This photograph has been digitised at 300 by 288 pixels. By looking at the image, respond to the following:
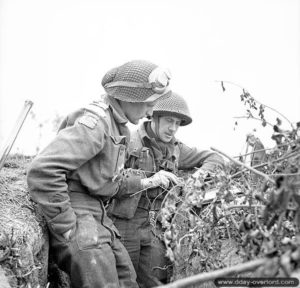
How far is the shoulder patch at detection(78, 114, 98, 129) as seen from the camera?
374 centimetres

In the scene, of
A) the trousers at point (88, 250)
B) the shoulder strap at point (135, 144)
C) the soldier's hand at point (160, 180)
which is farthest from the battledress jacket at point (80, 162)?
the shoulder strap at point (135, 144)

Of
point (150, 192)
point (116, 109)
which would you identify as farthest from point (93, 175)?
point (150, 192)

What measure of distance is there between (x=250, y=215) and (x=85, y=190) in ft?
5.82

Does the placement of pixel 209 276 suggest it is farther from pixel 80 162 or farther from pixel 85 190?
pixel 85 190

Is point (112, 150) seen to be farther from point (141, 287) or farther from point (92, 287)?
point (141, 287)

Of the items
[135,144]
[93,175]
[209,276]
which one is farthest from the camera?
[135,144]

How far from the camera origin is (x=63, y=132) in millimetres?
3717

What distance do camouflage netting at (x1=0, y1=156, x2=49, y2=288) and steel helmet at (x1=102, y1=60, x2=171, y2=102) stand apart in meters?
1.16

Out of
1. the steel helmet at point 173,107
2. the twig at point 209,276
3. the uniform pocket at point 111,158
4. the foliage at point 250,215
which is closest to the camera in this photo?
the twig at point 209,276

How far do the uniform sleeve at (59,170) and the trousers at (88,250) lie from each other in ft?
0.45

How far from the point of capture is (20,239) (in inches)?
132

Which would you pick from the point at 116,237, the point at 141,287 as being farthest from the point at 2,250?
the point at 141,287

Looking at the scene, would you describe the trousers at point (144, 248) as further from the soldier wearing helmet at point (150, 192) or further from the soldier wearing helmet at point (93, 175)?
the soldier wearing helmet at point (93, 175)

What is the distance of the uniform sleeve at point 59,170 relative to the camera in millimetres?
3557
